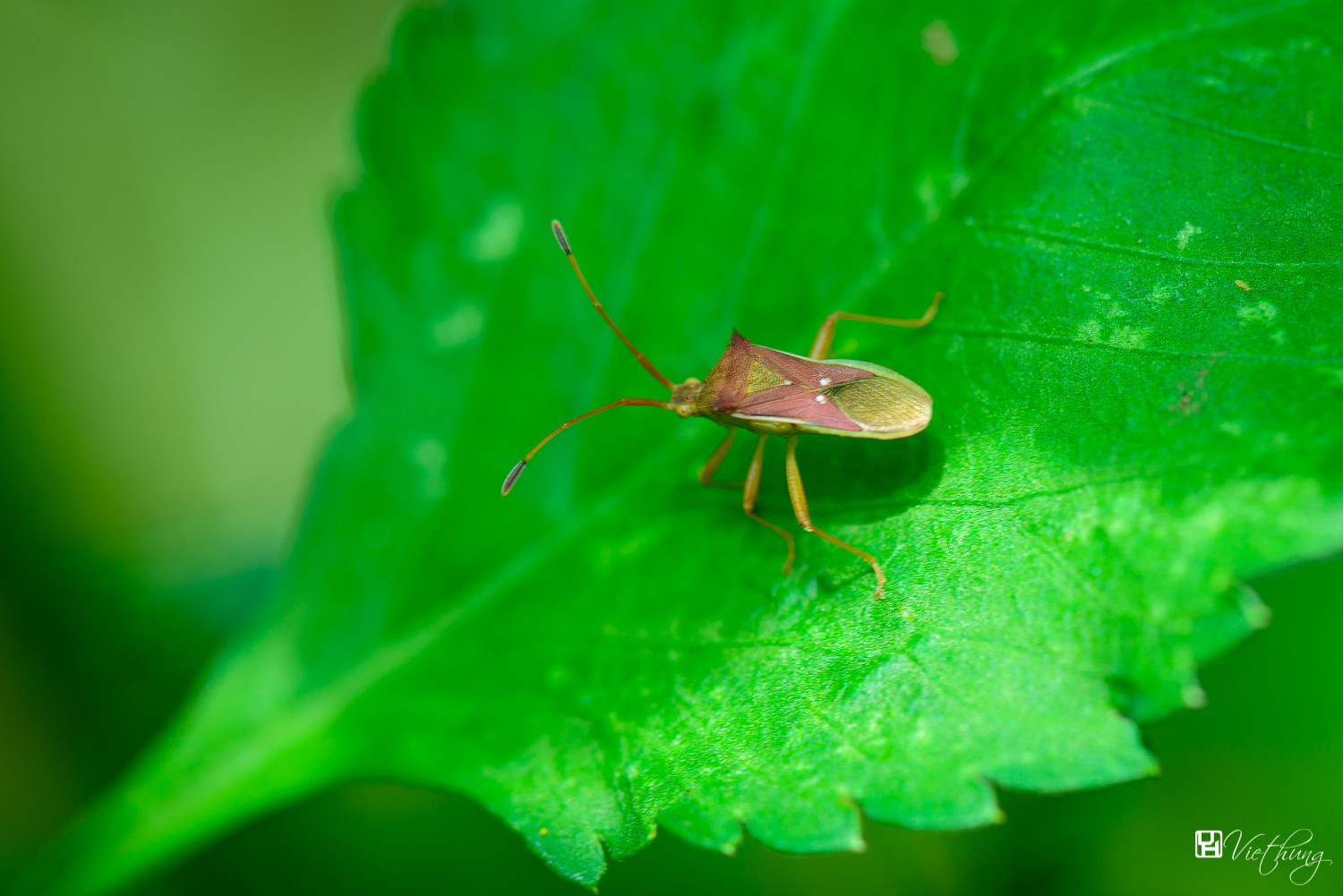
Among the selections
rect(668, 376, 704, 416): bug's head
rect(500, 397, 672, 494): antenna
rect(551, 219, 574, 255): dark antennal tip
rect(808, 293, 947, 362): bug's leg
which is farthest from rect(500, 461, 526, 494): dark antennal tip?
rect(808, 293, 947, 362): bug's leg

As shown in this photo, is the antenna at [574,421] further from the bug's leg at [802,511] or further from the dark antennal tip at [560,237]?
the bug's leg at [802,511]

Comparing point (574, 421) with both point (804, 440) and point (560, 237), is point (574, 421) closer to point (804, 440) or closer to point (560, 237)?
point (560, 237)

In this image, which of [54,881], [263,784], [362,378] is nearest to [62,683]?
[54,881]

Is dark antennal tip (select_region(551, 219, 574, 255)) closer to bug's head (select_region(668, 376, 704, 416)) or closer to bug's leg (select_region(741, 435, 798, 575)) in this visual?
bug's head (select_region(668, 376, 704, 416))

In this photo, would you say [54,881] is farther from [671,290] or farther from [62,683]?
[671,290]

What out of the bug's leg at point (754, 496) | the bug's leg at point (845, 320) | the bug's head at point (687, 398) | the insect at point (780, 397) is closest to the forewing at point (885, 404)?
the insect at point (780, 397)

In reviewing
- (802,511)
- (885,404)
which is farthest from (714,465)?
(885,404)
